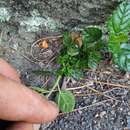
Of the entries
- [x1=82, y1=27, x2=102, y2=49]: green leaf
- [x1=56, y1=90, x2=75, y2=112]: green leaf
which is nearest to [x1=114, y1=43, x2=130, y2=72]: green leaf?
[x1=82, y1=27, x2=102, y2=49]: green leaf

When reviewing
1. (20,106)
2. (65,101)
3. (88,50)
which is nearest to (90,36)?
(88,50)

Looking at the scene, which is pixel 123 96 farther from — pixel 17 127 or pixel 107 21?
pixel 17 127

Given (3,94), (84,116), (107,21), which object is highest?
(107,21)

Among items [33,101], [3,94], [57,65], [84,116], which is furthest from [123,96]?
[3,94]

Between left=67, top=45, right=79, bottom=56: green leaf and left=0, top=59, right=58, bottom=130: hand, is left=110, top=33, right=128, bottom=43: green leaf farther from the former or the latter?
left=0, top=59, right=58, bottom=130: hand

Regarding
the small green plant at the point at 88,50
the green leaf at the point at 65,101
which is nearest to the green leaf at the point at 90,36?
the small green plant at the point at 88,50

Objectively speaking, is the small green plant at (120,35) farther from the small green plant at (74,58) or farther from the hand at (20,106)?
the hand at (20,106)

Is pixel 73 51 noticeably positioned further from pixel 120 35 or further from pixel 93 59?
pixel 120 35
